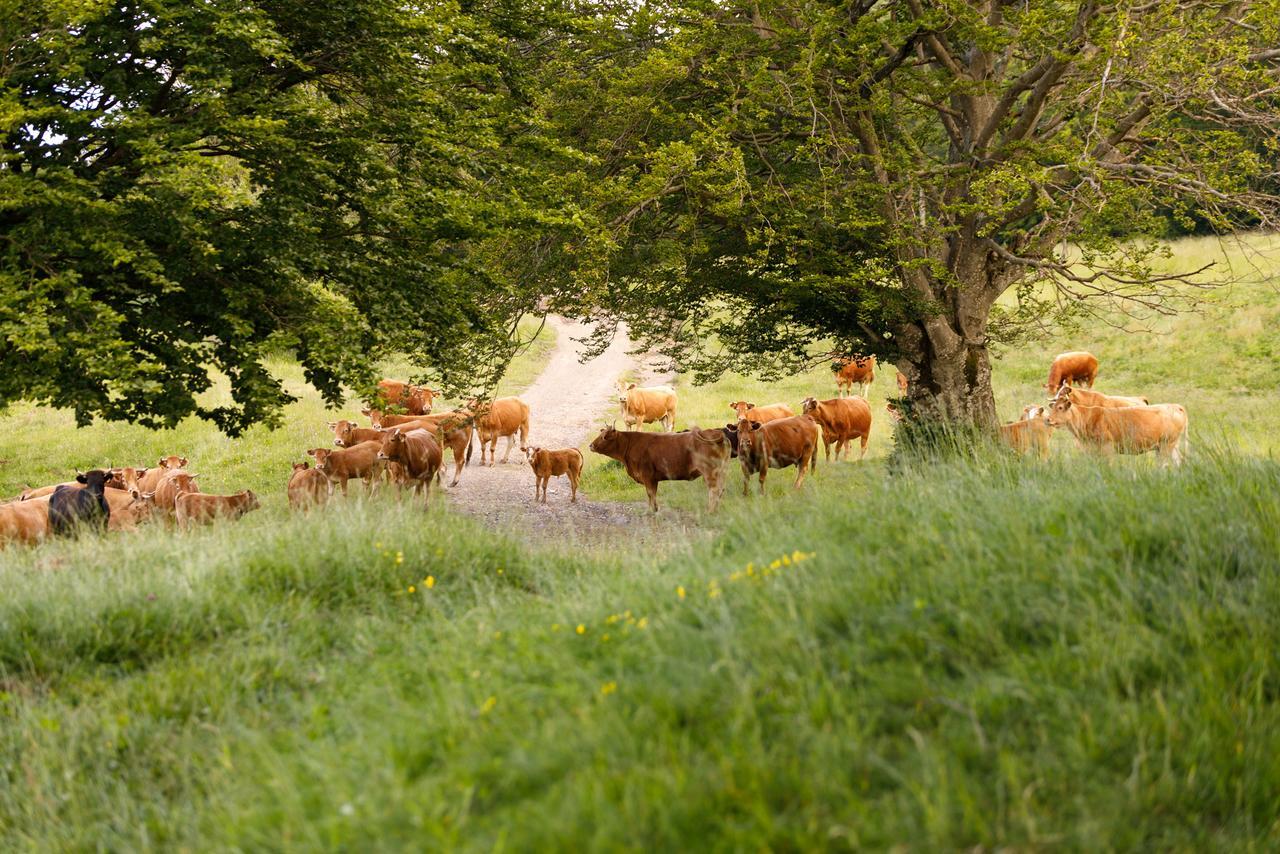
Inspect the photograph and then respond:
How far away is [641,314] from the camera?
1611cm

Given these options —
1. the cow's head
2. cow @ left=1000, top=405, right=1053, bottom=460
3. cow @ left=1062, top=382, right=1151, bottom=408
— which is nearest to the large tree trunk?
cow @ left=1000, top=405, right=1053, bottom=460

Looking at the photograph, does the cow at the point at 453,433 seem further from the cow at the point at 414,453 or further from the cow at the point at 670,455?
the cow at the point at 670,455

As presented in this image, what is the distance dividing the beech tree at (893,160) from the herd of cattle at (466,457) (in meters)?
1.64

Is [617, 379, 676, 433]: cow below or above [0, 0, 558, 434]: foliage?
below

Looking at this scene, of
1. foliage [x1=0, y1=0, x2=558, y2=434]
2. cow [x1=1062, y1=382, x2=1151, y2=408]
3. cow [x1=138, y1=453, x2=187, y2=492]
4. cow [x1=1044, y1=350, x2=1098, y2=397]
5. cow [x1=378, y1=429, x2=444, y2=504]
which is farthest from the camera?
cow [x1=1044, y1=350, x2=1098, y2=397]

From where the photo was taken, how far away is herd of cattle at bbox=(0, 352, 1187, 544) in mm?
11938

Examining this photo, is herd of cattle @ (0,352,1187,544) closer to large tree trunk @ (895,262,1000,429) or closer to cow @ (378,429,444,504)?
cow @ (378,429,444,504)

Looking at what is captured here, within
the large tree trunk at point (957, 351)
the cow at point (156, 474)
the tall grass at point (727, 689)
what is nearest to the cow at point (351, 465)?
the cow at point (156, 474)

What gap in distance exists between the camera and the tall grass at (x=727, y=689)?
140 inches

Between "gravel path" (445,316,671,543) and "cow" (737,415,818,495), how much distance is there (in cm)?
211

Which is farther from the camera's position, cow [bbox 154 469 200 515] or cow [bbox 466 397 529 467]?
cow [bbox 466 397 529 467]

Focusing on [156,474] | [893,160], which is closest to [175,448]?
[156,474]

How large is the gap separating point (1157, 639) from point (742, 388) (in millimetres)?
30268

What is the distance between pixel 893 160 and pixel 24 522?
12820 millimetres
